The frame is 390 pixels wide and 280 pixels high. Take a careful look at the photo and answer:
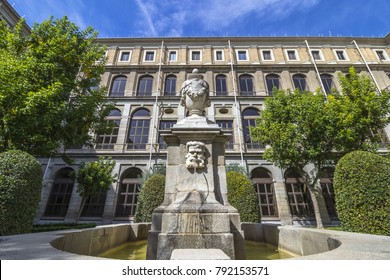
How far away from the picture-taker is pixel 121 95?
22.7 m

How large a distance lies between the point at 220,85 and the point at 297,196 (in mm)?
13975

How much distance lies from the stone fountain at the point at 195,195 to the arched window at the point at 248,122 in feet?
50.2

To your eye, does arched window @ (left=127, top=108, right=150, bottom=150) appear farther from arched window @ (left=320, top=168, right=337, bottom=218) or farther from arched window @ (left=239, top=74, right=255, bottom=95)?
arched window @ (left=320, top=168, right=337, bottom=218)

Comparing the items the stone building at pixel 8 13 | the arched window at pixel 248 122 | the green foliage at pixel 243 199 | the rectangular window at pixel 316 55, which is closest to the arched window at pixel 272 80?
the arched window at pixel 248 122

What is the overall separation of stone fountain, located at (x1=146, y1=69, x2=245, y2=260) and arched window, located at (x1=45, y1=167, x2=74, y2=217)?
1661 cm

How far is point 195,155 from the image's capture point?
4.36 meters

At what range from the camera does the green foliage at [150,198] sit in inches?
465

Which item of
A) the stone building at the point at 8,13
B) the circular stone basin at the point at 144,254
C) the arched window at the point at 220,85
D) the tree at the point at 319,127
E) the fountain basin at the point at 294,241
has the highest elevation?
the stone building at the point at 8,13

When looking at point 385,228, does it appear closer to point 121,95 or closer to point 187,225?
point 187,225

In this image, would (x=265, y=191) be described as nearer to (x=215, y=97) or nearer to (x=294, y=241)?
(x=215, y=97)

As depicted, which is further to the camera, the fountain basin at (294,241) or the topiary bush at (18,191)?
the topiary bush at (18,191)

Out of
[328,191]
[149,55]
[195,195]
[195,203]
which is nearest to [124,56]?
[149,55]

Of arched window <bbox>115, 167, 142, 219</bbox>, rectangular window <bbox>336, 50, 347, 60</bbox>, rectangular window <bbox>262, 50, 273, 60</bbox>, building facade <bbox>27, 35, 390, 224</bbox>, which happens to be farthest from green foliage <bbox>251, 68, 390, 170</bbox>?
rectangular window <bbox>336, 50, 347, 60</bbox>

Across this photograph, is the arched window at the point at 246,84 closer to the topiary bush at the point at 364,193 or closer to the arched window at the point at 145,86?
the arched window at the point at 145,86
